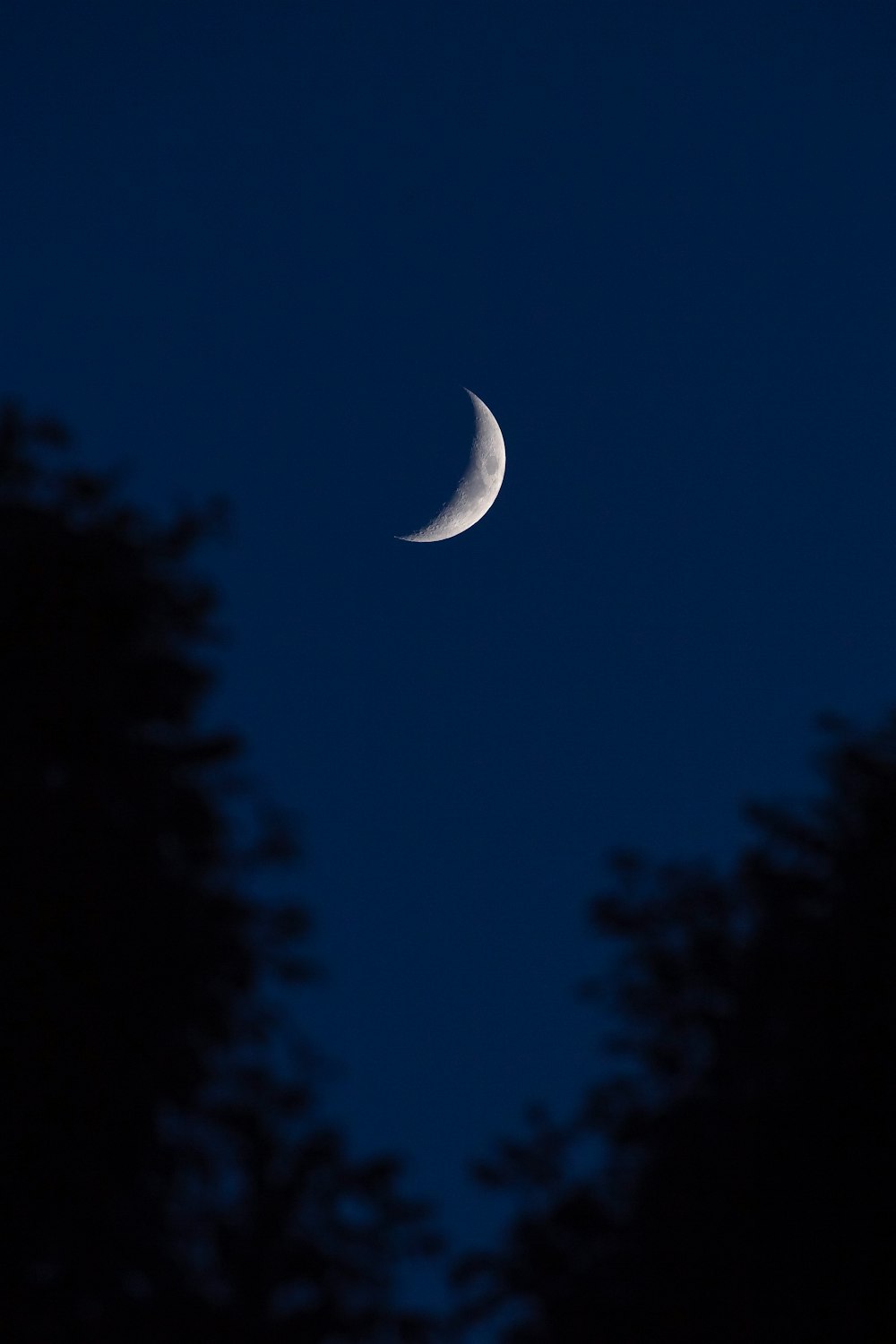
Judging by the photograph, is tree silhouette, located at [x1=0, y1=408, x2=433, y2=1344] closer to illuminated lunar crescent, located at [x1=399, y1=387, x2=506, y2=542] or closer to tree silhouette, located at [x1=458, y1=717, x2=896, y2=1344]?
tree silhouette, located at [x1=458, y1=717, x2=896, y2=1344]

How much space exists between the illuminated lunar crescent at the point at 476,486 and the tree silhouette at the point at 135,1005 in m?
25.3

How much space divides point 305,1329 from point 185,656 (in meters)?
6.03

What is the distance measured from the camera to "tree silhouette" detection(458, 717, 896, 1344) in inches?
496

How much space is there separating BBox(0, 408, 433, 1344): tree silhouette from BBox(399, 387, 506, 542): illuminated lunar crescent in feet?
83.1

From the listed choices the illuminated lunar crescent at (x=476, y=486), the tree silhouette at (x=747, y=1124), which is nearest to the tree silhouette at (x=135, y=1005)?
the tree silhouette at (x=747, y=1124)

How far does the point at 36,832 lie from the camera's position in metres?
12.3

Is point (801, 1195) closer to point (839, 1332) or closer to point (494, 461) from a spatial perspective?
point (839, 1332)

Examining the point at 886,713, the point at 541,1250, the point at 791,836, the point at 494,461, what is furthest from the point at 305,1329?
the point at 494,461

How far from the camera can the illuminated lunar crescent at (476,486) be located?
1623 inches

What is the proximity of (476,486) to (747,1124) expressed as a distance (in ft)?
103

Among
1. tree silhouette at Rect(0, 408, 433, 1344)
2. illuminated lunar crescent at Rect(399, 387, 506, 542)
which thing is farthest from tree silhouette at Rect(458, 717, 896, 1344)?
illuminated lunar crescent at Rect(399, 387, 506, 542)

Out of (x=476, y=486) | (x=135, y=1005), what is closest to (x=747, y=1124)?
(x=135, y=1005)

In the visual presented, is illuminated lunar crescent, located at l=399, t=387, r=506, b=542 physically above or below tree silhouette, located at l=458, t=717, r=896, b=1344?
above

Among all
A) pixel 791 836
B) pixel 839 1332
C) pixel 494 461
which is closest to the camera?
pixel 839 1332
